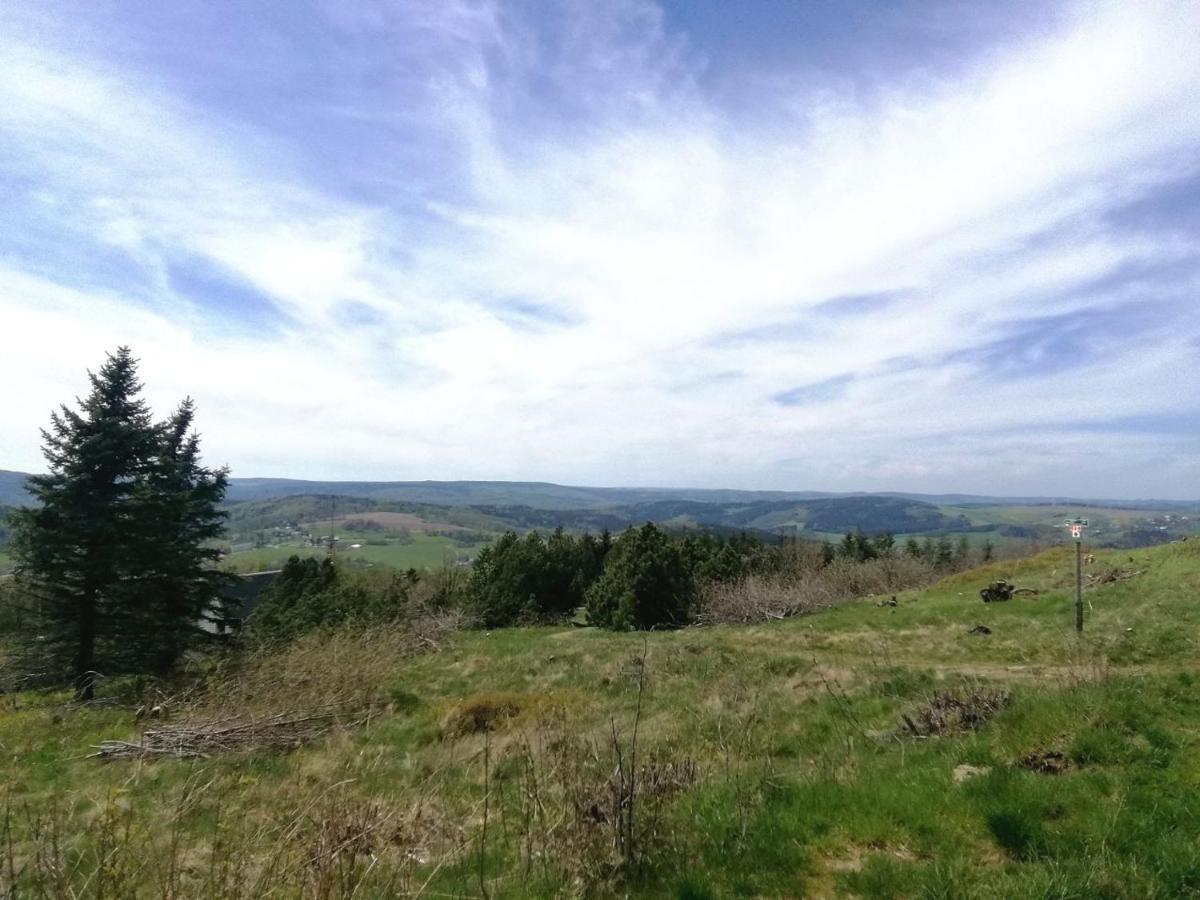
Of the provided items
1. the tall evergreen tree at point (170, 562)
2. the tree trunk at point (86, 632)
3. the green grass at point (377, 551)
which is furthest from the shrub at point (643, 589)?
the green grass at point (377, 551)

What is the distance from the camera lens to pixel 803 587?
3456 cm

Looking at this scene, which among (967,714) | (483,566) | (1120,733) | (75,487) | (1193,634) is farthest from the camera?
(483,566)

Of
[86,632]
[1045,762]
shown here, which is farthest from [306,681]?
[86,632]

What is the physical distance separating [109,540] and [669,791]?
20.2 meters

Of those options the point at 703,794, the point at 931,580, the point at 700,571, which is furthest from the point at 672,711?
the point at 931,580

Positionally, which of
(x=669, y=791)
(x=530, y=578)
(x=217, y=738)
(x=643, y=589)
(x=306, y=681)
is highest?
(x=669, y=791)

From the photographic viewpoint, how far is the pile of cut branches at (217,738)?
916 centimetres

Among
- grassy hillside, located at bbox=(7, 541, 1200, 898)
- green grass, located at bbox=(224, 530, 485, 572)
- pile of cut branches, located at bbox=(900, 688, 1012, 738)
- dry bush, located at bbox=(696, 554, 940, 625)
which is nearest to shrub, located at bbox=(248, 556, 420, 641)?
dry bush, located at bbox=(696, 554, 940, 625)

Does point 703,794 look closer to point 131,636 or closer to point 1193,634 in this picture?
point 1193,634

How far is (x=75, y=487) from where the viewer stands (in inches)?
733

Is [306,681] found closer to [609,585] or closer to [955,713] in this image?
[955,713]

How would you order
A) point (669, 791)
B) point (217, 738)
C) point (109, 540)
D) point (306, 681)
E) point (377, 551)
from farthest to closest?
point (377, 551) < point (109, 540) < point (306, 681) < point (217, 738) < point (669, 791)

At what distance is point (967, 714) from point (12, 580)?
80.6ft

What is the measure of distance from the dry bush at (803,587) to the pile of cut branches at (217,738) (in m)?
24.5
